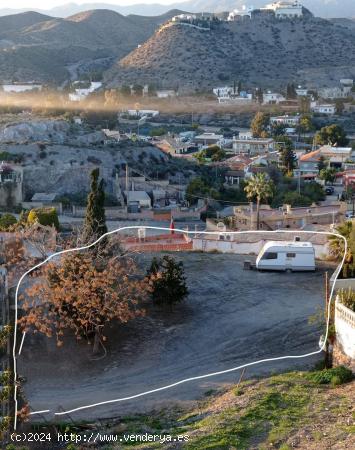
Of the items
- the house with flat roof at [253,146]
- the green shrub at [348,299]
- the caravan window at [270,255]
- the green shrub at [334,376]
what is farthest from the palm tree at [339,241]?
the house with flat roof at [253,146]

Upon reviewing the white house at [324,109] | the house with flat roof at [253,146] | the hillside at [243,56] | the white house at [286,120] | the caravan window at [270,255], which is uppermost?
the hillside at [243,56]

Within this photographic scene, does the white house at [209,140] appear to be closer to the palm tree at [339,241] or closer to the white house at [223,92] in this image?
the white house at [223,92]

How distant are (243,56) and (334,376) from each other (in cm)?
9459

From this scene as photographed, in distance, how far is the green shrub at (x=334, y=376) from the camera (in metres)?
11.7

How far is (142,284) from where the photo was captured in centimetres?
1566

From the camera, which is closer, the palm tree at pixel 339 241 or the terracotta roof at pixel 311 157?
the palm tree at pixel 339 241

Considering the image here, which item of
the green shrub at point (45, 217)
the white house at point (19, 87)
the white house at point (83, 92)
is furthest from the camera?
the white house at point (19, 87)

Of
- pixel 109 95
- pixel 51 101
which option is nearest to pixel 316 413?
pixel 51 101

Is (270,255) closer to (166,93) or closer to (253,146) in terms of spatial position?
(253,146)

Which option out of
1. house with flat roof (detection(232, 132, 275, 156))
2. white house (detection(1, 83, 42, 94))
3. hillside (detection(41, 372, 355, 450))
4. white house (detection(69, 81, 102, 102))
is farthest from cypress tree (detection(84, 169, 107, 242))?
white house (detection(1, 83, 42, 94))

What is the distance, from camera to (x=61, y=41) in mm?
138500

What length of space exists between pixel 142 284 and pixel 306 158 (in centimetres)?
3373

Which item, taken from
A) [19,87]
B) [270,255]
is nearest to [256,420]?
[270,255]

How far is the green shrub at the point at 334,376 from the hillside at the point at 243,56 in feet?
261
